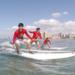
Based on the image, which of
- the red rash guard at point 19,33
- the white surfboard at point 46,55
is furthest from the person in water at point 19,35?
the white surfboard at point 46,55

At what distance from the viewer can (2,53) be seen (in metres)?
23.3

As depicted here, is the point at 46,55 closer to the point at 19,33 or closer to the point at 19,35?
the point at 19,35

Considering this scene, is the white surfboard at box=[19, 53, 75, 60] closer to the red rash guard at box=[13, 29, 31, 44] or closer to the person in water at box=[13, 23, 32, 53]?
the person in water at box=[13, 23, 32, 53]

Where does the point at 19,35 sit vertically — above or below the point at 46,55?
above

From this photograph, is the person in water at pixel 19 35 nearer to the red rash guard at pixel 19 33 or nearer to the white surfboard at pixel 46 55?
the red rash guard at pixel 19 33

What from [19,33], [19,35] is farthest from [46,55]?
[19,33]

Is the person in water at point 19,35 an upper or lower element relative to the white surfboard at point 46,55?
upper

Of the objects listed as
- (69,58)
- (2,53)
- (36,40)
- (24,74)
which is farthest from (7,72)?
(36,40)

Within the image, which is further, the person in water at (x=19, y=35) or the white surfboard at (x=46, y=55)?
the white surfboard at (x=46, y=55)

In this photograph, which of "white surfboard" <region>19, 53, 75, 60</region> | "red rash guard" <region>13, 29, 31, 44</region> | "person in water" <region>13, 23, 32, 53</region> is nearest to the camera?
"person in water" <region>13, 23, 32, 53</region>

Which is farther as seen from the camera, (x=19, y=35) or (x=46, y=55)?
(x=46, y=55)

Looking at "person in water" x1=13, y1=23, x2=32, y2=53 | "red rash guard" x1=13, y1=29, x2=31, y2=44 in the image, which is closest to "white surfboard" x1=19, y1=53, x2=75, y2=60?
"person in water" x1=13, y1=23, x2=32, y2=53

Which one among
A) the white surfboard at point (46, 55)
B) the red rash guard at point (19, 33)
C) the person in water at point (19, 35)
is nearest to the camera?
the person in water at point (19, 35)

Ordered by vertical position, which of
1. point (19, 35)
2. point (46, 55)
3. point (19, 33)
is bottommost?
point (46, 55)
